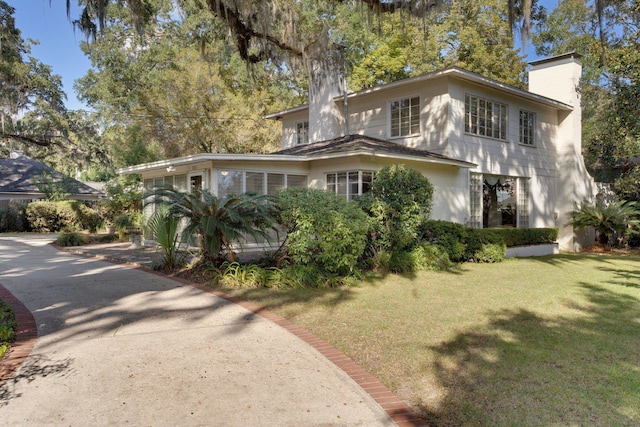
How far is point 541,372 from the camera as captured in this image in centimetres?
413

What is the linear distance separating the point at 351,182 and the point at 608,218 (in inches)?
397

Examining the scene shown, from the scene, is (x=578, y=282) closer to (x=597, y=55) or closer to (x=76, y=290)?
(x=76, y=290)

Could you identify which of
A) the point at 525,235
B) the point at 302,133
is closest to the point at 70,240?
the point at 302,133

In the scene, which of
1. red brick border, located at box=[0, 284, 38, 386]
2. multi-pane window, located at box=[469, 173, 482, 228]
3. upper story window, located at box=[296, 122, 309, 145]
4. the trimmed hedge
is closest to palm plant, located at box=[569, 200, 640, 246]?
multi-pane window, located at box=[469, 173, 482, 228]

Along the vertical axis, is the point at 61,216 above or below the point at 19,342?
above

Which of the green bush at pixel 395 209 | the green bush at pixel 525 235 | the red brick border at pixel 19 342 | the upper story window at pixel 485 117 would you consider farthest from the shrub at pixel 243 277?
the upper story window at pixel 485 117

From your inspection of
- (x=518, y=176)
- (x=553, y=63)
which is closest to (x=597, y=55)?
(x=553, y=63)

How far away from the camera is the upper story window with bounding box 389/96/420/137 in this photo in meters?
14.2

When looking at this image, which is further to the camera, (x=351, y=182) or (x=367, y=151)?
(x=351, y=182)

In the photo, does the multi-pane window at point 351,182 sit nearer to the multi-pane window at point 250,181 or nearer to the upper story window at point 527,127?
the multi-pane window at point 250,181

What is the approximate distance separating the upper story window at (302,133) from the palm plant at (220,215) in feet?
33.6

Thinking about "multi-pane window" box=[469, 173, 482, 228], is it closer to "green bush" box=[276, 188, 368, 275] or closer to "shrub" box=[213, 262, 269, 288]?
"green bush" box=[276, 188, 368, 275]

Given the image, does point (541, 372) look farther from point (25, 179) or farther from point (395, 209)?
point (25, 179)

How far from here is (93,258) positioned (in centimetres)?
1168
